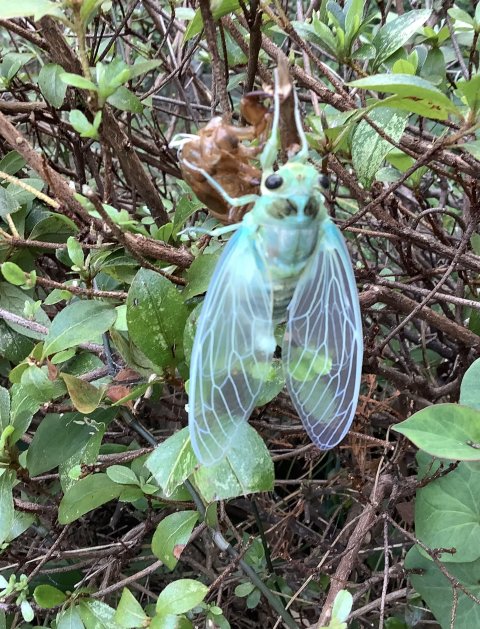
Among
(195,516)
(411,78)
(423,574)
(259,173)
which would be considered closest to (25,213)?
(259,173)

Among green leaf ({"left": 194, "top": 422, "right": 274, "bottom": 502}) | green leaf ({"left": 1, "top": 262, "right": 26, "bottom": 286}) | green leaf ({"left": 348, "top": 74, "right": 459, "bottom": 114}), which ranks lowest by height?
green leaf ({"left": 194, "top": 422, "right": 274, "bottom": 502})

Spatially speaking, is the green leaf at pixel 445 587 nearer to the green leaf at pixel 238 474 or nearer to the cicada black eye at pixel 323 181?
the green leaf at pixel 238 474

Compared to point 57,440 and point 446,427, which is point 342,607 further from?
point 57,440

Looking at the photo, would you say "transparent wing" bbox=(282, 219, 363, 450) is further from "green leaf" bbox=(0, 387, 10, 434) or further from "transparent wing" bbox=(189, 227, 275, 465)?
"green leaf" bbox=(0, 387, 10, 434)

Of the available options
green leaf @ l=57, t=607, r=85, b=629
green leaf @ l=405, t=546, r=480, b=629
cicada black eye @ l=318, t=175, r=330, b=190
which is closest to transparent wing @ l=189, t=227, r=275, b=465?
cicada black eye @ l=318, t=175, r=330, b=190

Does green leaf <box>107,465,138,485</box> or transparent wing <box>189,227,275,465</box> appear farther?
green leaf <box>107,465,138,485</box>

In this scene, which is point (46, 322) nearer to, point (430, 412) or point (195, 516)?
point (195, 516)

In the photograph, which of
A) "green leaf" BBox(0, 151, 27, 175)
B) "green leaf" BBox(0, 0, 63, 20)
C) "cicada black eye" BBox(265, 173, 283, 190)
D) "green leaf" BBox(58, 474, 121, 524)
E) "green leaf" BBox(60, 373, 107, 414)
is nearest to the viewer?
"green leaf" BBox(0, 0, 63, 20)
